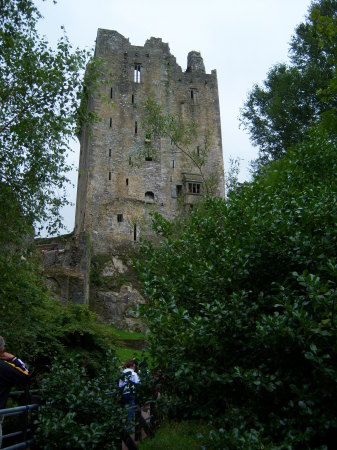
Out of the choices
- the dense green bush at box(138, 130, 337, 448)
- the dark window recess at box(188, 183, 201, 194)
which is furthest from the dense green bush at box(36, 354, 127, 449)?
the dark window recess at box(188, 183, 201, 194)

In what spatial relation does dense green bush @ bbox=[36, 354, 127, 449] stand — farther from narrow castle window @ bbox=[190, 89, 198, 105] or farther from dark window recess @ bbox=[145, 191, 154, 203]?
narrow castle window @ bbox=[190, 89, 198, 105]

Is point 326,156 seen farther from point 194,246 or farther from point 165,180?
point 165,180

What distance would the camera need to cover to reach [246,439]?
5.33 m

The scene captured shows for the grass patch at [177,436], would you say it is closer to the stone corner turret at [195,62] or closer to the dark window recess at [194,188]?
the dark window recess at [194,188]

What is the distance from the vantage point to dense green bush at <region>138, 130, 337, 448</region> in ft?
18.6

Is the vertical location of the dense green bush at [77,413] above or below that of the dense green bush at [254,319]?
below

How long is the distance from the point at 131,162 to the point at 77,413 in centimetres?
3633

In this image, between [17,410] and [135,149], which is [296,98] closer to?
[135,149]

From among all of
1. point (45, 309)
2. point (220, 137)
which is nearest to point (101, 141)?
point (220, 137)

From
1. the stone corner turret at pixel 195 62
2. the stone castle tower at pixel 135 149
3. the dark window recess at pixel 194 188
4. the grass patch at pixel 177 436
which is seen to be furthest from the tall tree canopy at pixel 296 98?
the stone corner turret at pixel 195 62

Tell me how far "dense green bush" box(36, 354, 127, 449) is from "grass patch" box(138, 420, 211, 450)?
1.36 meters

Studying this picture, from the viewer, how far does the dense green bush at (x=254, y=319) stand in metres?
5.66

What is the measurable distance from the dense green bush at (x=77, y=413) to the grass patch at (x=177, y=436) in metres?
1.36

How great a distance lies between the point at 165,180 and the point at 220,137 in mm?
7919
